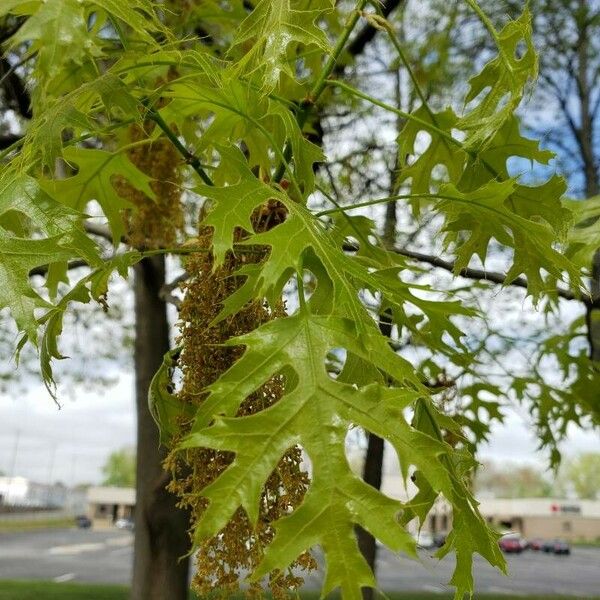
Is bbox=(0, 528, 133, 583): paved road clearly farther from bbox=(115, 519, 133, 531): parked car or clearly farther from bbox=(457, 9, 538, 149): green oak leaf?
bbox=(457, 9, 538, 149): green oak leaf

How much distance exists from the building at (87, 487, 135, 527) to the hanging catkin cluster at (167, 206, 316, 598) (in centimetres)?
6430

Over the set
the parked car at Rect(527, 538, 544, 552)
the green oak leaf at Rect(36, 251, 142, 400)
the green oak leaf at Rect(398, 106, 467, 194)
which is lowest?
the green oak leaf at Rect(36, 251, 142, 400)

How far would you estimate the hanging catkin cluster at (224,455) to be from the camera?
1.11 meters

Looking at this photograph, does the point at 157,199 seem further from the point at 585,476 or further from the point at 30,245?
the point at 585,476

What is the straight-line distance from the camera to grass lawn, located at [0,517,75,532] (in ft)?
181

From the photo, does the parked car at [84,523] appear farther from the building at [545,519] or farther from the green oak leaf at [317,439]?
the green oak leaf at [317,439]

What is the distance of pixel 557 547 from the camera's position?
42.6m

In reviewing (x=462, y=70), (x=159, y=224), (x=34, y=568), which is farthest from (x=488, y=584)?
(x=159, y=224)

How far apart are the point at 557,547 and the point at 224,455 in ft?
151

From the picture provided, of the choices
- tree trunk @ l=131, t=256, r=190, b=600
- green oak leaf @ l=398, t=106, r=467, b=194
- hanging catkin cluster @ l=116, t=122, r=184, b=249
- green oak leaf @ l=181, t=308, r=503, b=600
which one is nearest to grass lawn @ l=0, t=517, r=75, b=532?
tree trunk @ l=131, t=256, r=190, b=600

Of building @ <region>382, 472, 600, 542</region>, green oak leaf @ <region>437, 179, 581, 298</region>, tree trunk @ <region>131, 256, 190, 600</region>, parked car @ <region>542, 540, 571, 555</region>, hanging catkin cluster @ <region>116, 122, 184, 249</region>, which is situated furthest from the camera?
building @ <region>382, 472, 600, 542</region>

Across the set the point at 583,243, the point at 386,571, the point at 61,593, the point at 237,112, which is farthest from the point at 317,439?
the point at 386,571

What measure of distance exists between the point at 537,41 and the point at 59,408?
5.20 metres

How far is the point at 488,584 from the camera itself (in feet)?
82.6
